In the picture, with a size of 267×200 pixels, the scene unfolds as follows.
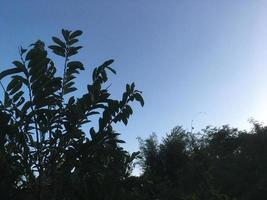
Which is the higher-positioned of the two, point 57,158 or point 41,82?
point 41,82

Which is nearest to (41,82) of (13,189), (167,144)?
(13,189)

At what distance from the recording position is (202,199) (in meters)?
11.3

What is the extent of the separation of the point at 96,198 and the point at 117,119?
3.03ft

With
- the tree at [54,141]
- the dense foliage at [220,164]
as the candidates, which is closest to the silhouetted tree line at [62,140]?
the tree at [54,141]

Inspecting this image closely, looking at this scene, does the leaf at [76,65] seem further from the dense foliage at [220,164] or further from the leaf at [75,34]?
the dense foliage at [220,164]

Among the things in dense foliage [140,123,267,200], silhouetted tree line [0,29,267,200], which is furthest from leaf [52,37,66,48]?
dense foliage [140,123,267,200]

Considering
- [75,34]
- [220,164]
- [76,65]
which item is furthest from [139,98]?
[220,164]

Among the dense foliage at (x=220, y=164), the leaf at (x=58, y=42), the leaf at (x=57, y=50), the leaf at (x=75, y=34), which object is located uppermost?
the dense foliage at (x=220, y=164)

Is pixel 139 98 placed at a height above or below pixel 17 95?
above

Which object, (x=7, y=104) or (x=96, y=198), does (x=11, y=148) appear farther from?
(x=96, y=198)

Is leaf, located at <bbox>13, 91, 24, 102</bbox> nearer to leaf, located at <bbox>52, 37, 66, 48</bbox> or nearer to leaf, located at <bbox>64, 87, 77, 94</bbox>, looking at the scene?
leaf, located at <bbox>64, 87, 77, 94</bbox>

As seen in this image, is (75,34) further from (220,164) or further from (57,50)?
(220,164)

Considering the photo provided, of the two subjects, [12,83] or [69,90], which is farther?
[69,90]

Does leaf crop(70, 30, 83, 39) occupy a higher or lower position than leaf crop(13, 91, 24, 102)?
higher
